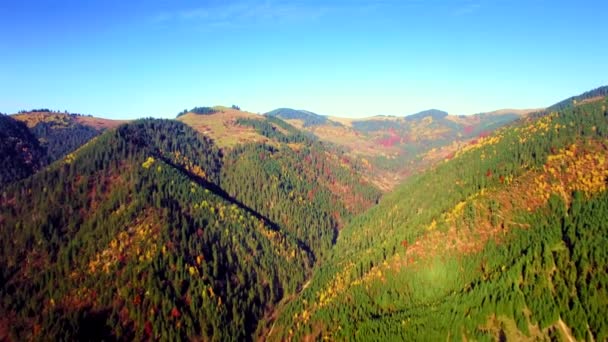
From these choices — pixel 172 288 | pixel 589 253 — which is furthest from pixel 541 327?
pixel 172 288

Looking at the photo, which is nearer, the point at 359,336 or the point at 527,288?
the point at 527,288

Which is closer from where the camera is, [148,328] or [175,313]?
[148,328]

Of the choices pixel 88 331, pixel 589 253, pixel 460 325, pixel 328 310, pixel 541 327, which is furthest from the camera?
pixel 328 310

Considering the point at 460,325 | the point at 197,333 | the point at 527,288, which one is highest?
the point at 527,288

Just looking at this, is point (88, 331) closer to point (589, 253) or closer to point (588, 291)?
point (588, 291)

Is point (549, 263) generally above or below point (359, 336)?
above

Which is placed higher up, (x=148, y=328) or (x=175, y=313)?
(x=175, y=313)

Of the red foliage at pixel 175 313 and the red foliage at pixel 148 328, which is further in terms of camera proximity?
the red foliage at pixel 175 313

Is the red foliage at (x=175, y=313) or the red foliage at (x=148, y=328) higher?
the red foliage at (x=175, y=313)

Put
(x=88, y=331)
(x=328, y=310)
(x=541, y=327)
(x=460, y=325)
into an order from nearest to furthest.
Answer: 1. (x=541, y=327)
2. (x=460, y=325)
3. (x=88, y=331)
4. (x=328, y=310)

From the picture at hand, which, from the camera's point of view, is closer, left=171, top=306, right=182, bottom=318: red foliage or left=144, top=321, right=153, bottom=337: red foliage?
left=144, top=321, right=153, bottom=337: red foliage

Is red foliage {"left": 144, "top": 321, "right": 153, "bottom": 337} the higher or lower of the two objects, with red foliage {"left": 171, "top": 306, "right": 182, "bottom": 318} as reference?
lower
